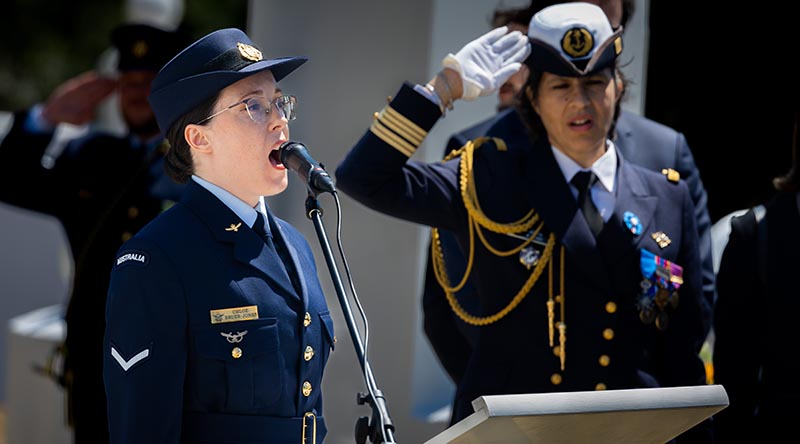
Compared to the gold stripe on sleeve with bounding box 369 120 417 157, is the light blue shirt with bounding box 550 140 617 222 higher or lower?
lower

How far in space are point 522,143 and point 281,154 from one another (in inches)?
66.1

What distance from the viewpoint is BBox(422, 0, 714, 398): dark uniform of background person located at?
3.89 m

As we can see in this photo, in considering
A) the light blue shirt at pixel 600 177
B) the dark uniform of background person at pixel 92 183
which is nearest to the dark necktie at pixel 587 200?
the light blue shirt at pixel 600 177

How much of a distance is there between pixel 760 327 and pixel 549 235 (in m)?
0.76

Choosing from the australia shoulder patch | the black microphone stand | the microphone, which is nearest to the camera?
the black microphone stand

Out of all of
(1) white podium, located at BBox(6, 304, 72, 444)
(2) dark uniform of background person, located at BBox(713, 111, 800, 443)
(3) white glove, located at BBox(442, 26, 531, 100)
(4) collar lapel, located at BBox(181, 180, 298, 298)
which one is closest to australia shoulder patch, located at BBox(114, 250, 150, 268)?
(4) collar lapel, located at BBox(181, 180, 298, 298)

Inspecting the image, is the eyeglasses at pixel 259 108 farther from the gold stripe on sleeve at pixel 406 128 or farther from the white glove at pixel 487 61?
the white glove at pixel 487 61

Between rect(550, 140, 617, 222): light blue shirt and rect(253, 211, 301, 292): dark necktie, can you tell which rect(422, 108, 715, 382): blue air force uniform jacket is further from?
rect(253, 211, 301, 292): dark necktie

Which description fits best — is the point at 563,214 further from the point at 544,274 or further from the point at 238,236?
the point at 238,236

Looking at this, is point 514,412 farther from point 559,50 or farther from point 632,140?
point 632,140

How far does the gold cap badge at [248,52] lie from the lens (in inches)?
108

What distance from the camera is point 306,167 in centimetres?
251

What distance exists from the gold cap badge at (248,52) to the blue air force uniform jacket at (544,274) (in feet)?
2.00

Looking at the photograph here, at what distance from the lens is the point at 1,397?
8367mm
